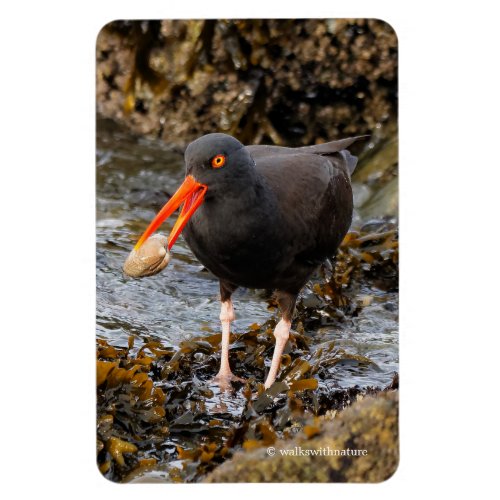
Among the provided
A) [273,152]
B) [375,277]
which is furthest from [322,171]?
[375,277]

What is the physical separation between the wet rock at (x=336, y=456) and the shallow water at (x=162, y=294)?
508 mm

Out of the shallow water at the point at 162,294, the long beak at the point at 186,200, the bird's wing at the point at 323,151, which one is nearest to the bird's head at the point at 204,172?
the long beak at the point at 186,200

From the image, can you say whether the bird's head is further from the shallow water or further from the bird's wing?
the shallow water

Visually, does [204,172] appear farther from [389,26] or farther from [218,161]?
[389,26]

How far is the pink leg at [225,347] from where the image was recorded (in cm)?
525

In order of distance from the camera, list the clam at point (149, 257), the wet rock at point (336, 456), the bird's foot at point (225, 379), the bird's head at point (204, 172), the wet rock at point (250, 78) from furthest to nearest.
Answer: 1. the clam at point (149, 257)
2. the bird's foot at point (225, 379)
3. the wet rock at point (250, 78)
4. the bird's head at point (204, 172)
5. the wet rock at point (336, 456)

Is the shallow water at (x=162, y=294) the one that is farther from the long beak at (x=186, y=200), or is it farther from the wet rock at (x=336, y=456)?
the long beak at (x=186, y=200)

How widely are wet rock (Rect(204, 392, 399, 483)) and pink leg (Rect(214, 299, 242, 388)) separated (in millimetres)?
872

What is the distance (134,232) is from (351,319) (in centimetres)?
153

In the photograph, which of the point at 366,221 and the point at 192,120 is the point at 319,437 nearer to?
the point at 366,221

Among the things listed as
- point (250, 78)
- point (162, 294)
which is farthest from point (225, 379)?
point (250, 78)

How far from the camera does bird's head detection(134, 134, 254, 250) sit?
14.7ft

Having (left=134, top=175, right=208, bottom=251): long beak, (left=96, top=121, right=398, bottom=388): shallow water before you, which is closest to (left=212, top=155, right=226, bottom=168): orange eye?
(left=134, top=175, right=208, bottom=251): long beak

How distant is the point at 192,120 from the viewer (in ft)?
21.2
